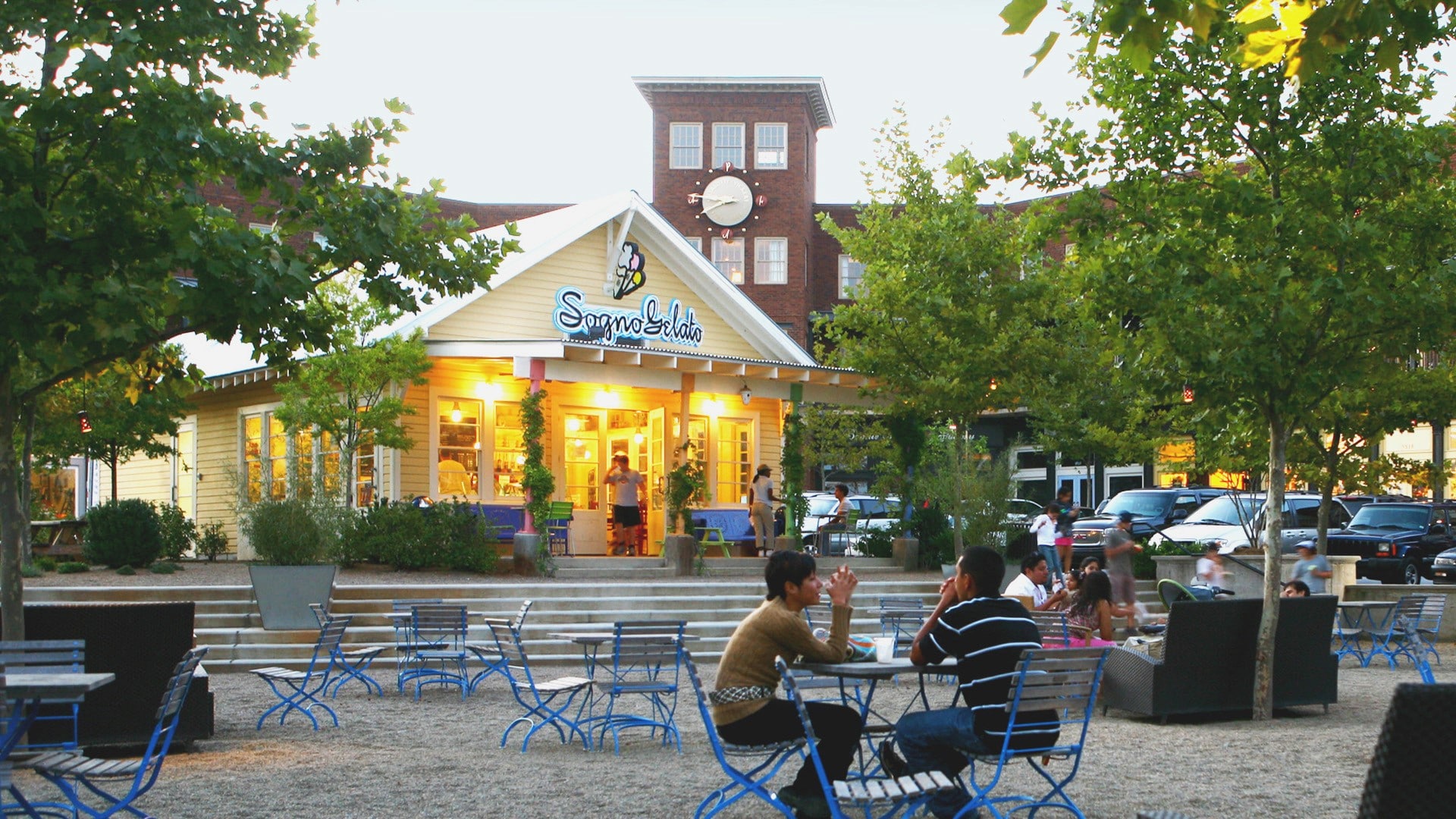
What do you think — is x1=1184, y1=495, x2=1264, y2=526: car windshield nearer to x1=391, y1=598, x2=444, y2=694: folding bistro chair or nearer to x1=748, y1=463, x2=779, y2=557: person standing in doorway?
x1=748, y1=463, x2=779, y2=557: person standing in doorway

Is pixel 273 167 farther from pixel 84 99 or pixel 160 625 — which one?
pixel 160 625

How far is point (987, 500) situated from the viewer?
22.0m

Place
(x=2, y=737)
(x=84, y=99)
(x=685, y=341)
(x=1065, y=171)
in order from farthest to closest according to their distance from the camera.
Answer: (x=685, y=341), (x=1065, y=171), (x=84, y=99), (x=2, y=737)

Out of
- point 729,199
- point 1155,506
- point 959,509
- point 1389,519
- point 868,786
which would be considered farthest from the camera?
point 729,199

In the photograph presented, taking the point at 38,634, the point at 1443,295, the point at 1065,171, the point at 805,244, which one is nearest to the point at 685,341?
the point at 1065,171

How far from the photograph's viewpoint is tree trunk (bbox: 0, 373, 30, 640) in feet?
28.3

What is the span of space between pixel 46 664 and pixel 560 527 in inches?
568

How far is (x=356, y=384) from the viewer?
20.3m

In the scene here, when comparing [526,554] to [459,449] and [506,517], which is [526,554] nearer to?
[506,517]

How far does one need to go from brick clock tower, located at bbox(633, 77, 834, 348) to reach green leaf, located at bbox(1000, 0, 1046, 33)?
42.3m

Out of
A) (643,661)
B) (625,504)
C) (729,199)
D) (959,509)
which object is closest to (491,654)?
(643,661)

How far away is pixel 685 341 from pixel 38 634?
15794 mm

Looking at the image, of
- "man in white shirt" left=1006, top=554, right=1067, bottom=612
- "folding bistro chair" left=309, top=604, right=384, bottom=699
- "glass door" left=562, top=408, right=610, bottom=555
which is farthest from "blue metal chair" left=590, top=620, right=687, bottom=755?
"glass door" left=562, top=408, right=610, bottom=555

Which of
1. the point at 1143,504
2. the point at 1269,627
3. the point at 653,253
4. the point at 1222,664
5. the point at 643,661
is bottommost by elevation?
the point at 1222,664
